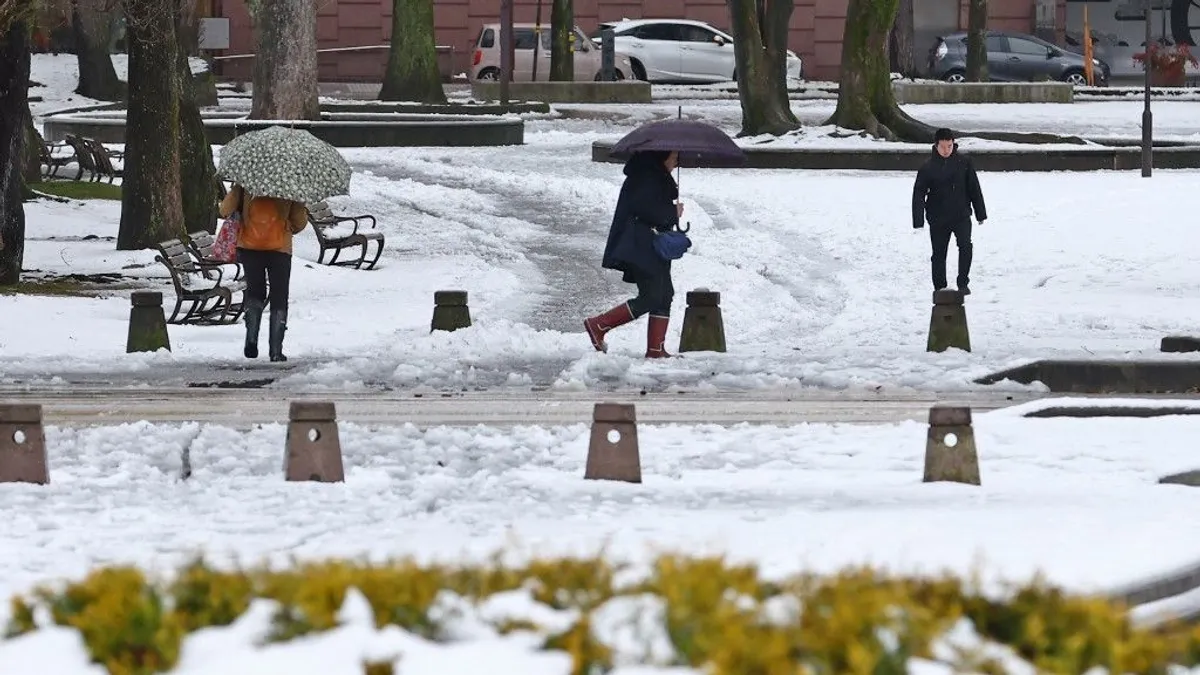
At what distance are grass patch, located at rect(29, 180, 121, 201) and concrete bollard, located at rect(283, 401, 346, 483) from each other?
1841 centimetres

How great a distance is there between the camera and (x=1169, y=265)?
2333 cm

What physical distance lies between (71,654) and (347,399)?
8821 millimetres

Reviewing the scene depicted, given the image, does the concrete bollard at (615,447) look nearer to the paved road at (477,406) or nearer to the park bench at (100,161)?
the paved road at (477,406)

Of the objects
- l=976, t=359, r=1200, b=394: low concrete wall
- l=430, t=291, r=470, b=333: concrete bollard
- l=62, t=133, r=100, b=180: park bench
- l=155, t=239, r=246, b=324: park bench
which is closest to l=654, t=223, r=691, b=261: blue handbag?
l=430, t=291, r=470, b=333: concrete bollard

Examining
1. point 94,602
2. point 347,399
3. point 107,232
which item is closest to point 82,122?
point 107,232

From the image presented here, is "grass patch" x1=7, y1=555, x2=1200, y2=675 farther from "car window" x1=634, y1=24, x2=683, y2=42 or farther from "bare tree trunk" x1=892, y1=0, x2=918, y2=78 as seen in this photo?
"bare tree trunk" x1=892, y1=0, x2=918, y2=78

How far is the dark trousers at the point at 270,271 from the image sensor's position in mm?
16656

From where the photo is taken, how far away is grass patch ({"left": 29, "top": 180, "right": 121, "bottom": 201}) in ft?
96.7

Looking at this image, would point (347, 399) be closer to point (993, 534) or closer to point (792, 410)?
point (792, 410)

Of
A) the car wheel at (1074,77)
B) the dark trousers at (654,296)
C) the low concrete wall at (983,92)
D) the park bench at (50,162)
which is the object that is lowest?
the dark trousers at (654,296)

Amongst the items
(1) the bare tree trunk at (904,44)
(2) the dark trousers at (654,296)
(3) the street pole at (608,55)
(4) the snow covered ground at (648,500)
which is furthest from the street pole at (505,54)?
(4) the snow covered ground at (648,500)

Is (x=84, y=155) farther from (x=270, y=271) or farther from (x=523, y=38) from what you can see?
(x=523, y=38)

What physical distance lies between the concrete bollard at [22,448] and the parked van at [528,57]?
131 ft

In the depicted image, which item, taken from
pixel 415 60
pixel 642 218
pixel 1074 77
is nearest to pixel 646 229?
pixel 642 218
